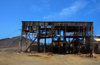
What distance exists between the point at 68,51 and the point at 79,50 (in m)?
3.64

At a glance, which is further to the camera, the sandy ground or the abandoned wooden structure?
the abandoned wooden structure

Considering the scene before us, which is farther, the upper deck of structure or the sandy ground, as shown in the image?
the upper deck of structure

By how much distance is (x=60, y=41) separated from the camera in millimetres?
35844

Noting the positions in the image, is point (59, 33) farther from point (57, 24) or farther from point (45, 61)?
point (45, 61)

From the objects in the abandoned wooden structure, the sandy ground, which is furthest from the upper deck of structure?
the sandy ground

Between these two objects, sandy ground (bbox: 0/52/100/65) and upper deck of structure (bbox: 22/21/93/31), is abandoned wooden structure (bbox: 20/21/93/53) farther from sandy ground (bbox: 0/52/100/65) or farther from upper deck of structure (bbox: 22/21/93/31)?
sandy ground (bbox: 0/52/100/65)

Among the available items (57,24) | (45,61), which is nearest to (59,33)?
(57,24)

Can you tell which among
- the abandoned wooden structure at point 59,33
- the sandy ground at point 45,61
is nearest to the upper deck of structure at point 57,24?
the abandoned wooden structure at point 59,33

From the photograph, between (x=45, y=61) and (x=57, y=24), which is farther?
(x=57, y=24)

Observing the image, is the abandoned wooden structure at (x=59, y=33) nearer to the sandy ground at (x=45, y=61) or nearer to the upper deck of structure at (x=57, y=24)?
the upper deck of structure at (x=57, y=24)

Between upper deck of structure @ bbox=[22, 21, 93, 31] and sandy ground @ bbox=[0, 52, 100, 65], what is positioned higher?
upper deck of structure @ bbox=[22, 21, 93, 31]

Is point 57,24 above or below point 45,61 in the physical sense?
above

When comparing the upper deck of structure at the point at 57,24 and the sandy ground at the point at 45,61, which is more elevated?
the upper deck of structure at the point at 57,24

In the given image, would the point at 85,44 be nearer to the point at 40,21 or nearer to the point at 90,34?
the point at 90,34
